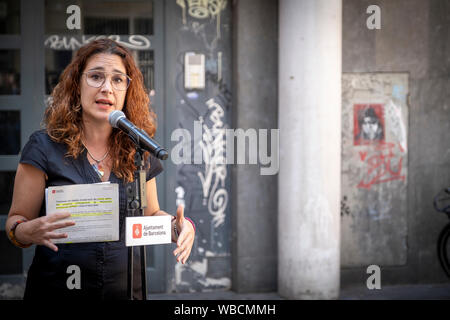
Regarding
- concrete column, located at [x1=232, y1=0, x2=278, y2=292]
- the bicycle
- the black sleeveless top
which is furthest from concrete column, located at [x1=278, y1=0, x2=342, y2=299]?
the black sleeveless top

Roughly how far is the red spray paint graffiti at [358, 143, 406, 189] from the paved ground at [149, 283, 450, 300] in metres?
1.17

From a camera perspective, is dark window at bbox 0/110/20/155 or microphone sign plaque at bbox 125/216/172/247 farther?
dark window at bbox 0/110/20/155

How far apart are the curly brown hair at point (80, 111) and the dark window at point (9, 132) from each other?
117 inches

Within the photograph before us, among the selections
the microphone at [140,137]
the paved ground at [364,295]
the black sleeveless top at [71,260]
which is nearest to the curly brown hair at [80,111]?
the black sleeveless top at [71,260]

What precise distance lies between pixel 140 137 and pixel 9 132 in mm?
3799

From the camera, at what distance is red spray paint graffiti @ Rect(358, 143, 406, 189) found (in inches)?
218

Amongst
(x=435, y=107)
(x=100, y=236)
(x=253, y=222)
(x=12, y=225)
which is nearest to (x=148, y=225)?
(x=100, y=236)

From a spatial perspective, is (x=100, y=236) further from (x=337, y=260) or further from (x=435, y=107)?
(x=435, y=107)

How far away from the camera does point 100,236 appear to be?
2.14 m

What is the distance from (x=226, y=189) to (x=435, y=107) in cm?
259

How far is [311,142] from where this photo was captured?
4984mm

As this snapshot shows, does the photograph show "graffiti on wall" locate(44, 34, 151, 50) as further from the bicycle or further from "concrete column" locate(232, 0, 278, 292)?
the bicycle

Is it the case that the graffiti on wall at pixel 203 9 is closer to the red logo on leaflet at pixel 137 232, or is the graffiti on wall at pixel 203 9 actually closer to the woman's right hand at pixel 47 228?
the woman's right hand at pixel 47 228

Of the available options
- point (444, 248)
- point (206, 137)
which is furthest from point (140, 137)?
point (444, 248)
